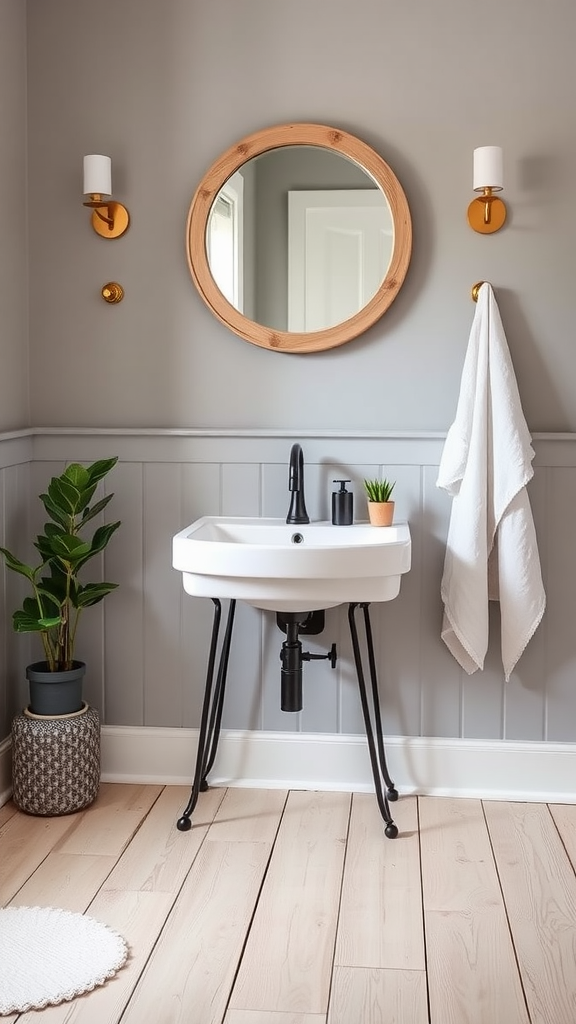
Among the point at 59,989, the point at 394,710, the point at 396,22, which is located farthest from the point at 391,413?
the point at 59,989

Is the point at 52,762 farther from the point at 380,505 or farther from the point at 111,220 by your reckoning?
the point at 111,220

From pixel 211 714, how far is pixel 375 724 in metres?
0.44

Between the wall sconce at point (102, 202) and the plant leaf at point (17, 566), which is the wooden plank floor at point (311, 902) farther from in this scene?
the wall sconce at point (102, 202)

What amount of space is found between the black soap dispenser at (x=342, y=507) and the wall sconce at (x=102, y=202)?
3.06 ft

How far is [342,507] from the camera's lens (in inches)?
112

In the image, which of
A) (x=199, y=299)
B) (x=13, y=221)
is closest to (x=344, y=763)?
(x=199, y=299)

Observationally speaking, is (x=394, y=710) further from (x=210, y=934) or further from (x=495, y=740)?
(x=210, y=934)

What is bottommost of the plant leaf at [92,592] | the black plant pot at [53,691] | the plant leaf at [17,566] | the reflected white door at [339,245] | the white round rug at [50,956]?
the white round rug at [50,956]

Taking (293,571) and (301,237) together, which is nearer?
(293,571)

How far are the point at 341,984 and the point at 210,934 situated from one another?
312 mm

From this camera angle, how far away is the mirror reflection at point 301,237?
9.45ft

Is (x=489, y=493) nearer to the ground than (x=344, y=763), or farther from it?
farther from it

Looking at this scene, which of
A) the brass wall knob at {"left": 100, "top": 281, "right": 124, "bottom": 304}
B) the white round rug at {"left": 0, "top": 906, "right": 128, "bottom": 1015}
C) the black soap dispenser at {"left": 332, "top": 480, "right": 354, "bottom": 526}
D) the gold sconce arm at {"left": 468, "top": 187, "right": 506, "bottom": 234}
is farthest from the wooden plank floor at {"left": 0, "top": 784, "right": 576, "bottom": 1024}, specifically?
the gold sconce arm at {"left": 468, "top": 187, "right": 506, "bottom": 234}

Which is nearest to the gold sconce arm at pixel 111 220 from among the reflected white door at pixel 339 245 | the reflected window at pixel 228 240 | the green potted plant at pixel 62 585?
the reflected window at pixel 228 240
